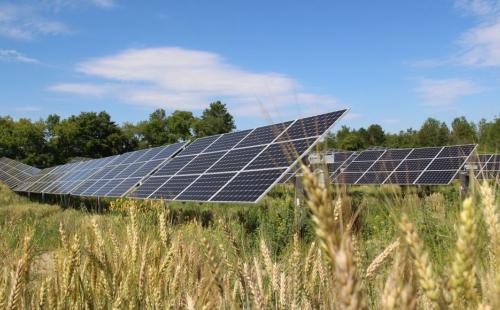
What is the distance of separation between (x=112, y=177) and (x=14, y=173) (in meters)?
16.4

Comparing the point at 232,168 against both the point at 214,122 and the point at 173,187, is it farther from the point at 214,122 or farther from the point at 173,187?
the point at 214,122

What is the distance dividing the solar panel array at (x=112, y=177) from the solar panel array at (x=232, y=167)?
997 mm

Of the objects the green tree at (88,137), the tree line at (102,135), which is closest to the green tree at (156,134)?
the tree line at (102,135)

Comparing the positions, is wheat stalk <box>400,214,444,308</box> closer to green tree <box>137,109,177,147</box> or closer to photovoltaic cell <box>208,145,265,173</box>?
photovoltaic cell <box>208,145,265,173</box>

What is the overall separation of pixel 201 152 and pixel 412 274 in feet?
43.0

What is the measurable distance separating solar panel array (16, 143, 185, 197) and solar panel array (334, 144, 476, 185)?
757 centimetres

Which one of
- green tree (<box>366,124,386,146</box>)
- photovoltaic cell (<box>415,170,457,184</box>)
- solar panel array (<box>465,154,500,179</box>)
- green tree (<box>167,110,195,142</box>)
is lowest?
photovoltaic cell (<box>415,170,457,184</box>)

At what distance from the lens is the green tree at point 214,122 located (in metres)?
58.9

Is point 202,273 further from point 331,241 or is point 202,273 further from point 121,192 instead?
point 121,192

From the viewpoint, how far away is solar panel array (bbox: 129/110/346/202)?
848 cm

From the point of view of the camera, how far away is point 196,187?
402 inches

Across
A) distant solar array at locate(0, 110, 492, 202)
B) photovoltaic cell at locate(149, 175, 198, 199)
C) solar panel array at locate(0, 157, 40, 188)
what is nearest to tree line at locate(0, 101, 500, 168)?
solar panel array at locate(0, 157, 40, 188)

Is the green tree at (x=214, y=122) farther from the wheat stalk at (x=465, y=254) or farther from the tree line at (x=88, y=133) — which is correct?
the wheat stalk at (x=465, y=254)

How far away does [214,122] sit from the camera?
58.9 metres
